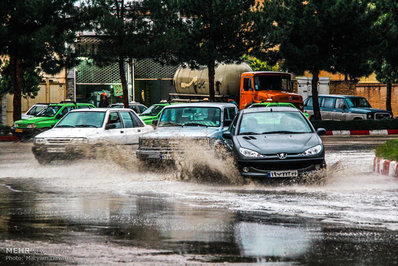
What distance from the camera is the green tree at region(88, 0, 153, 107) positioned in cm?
3541

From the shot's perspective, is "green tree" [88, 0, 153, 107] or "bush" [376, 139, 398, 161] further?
"green tree" [88, 0, 153, 107]

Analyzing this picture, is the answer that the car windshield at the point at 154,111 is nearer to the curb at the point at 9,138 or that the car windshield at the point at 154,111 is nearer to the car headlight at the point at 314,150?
the curb at the point at 9,138

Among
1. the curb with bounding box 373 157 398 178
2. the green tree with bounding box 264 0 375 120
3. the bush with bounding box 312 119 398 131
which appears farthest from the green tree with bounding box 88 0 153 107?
the curb with bounding box 373 157 398 178

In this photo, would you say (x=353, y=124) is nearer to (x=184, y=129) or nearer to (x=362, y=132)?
(x=362, y=132)

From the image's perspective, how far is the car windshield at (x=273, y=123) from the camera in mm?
13609

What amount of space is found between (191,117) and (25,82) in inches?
1266

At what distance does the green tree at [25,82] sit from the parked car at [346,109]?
55.5 feet

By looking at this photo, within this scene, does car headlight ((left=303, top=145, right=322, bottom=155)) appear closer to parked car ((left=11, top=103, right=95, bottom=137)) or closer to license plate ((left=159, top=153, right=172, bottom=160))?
license plate ((left=159, top=153, right=172, bottom=160))

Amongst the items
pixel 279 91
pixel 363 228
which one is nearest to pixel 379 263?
pixel 363 228

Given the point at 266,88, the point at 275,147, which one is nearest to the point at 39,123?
the point at 266,88

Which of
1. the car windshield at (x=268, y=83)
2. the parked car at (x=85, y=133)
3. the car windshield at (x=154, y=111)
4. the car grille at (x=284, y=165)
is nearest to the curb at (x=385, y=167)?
the car grille at (x=284, y=165)

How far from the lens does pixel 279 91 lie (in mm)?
33719

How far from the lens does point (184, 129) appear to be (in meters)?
15.4

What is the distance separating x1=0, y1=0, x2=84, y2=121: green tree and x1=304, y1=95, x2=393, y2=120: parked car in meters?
13.7
